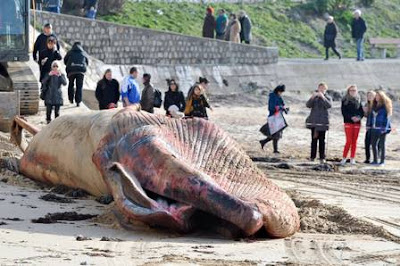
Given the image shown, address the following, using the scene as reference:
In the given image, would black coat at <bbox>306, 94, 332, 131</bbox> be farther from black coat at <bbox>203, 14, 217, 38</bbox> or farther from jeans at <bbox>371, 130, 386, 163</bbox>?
black coat at <bbox>203, 14, 217, 38</bbox>

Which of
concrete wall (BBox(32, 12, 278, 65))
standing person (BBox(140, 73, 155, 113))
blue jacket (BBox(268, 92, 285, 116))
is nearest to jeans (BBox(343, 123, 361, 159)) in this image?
blue jacket (BBox(268, 92, 285, 116))

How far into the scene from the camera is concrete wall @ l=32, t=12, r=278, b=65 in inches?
1502

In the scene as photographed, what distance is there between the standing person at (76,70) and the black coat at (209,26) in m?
13.6

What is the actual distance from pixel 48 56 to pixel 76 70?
821mm

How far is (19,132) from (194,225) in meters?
7.35

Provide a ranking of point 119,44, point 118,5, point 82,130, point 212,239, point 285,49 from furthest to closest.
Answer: point 285,49
point 118,5
point 119,44
point 82,130
point 212,239

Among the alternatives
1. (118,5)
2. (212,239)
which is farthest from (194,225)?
(118,5)

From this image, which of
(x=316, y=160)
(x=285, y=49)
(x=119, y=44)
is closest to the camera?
(x=316, y=160)

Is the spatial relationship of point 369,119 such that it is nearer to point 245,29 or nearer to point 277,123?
point 277,123

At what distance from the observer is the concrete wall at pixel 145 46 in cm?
3816

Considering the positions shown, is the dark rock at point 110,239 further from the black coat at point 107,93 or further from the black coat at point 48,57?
the black coat at point 48,57

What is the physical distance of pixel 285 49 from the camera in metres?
47.8

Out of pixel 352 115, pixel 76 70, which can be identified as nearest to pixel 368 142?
pixel 352 115

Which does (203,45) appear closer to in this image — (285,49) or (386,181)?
(285,49)
